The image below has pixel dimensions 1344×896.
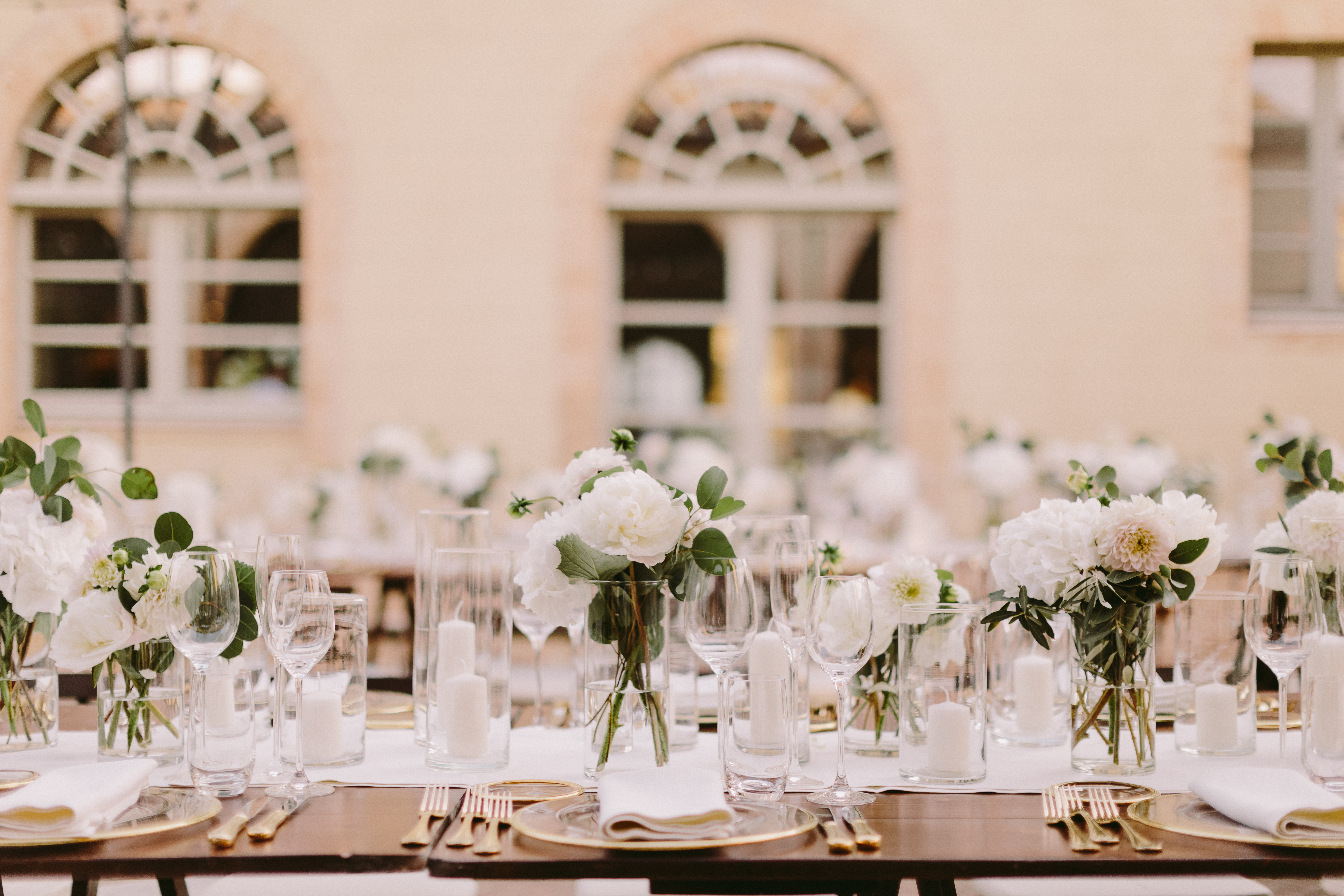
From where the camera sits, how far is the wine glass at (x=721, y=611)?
151 cm

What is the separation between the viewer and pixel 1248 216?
264 inches

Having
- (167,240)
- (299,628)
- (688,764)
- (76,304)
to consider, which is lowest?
(688,764)

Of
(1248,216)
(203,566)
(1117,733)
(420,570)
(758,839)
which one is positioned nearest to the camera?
(758,839)

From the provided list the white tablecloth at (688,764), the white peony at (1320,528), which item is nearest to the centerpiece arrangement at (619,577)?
the white tablecloth at (688,764)

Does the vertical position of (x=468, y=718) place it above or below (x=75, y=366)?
below

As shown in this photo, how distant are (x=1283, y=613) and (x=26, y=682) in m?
1.67

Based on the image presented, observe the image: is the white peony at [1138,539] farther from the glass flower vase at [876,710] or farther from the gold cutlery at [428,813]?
the gold cutlery at [428,813]

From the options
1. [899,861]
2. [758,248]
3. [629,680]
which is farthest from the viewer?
[758,248]

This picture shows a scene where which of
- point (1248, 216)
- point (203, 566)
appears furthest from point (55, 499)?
point (1248, 216)

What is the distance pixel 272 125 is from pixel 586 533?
5869 mm

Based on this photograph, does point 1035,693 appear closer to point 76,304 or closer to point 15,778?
point 15,778

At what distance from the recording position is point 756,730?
5.11 feet

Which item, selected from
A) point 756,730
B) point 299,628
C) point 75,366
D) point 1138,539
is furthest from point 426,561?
point 75,366

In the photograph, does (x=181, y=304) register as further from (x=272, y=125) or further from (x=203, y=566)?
(x=203, y=566)
